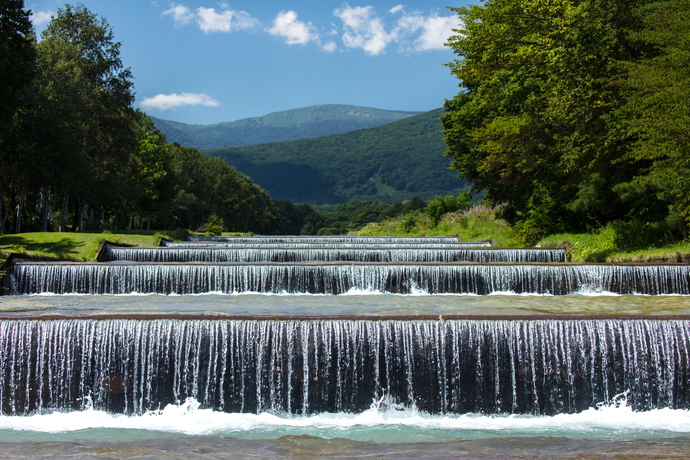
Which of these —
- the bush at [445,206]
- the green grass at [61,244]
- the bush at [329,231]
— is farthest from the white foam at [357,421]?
the bush at [329,231]

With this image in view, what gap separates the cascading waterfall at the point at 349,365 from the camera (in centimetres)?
1075

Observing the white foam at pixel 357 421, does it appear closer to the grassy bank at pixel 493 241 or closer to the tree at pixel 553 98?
the grassy bank at pixel 493 241

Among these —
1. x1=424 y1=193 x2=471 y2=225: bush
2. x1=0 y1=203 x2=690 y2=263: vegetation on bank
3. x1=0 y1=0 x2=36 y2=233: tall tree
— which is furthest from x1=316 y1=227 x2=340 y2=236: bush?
x1=0 y1=0 x2=36 y2=233: tall tree

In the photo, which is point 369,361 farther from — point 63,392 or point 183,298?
point 183,298

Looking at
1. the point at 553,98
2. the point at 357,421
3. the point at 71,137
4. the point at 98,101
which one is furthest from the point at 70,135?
the point at 357,421

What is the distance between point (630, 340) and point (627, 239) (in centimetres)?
1298

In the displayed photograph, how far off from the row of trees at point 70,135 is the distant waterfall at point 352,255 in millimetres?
10924

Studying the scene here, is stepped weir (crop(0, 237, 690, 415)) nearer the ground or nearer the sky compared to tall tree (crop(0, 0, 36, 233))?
nearer the ground

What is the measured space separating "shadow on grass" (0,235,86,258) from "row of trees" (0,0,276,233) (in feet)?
16.3

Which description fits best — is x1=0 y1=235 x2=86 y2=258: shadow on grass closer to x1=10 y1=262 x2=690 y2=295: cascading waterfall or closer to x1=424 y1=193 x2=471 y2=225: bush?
x1=10 y1=262 x2=690 y2=295: cascading waterfall

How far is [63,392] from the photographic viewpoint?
428 inches

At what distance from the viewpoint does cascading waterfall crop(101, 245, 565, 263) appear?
22.5m

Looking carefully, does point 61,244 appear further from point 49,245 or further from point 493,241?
point 493,241

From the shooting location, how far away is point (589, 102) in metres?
21.4
